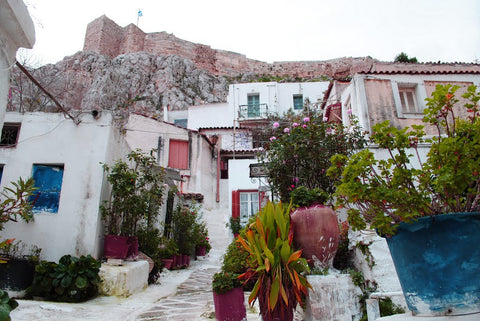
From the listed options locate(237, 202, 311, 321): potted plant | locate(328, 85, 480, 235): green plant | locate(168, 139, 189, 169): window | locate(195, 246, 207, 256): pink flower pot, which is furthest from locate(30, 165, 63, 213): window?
locate(168, 139, 189, 169): window

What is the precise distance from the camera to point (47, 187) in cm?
662

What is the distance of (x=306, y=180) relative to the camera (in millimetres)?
6500

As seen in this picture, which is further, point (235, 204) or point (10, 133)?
point (235, 204)

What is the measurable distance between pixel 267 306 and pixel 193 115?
68.5 feet

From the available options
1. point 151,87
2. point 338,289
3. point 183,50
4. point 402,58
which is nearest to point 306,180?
point 338,289

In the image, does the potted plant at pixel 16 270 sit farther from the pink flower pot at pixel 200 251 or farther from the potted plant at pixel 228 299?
the pink flower pot at pixel 200 251

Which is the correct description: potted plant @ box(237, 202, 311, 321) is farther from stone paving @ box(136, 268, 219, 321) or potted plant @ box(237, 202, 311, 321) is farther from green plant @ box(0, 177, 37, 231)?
green plant @ box(0, 177, 37, 231)

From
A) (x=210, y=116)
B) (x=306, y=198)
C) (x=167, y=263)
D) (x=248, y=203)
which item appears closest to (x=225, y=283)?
(x=306, y=198)

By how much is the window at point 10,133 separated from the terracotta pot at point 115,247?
10.0 ft

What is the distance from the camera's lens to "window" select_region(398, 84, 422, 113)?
406 inches

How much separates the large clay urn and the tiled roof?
308 inches

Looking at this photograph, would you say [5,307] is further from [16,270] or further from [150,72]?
[150,72]

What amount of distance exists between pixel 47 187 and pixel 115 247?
190 centimetres

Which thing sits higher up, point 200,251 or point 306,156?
point 306,156
